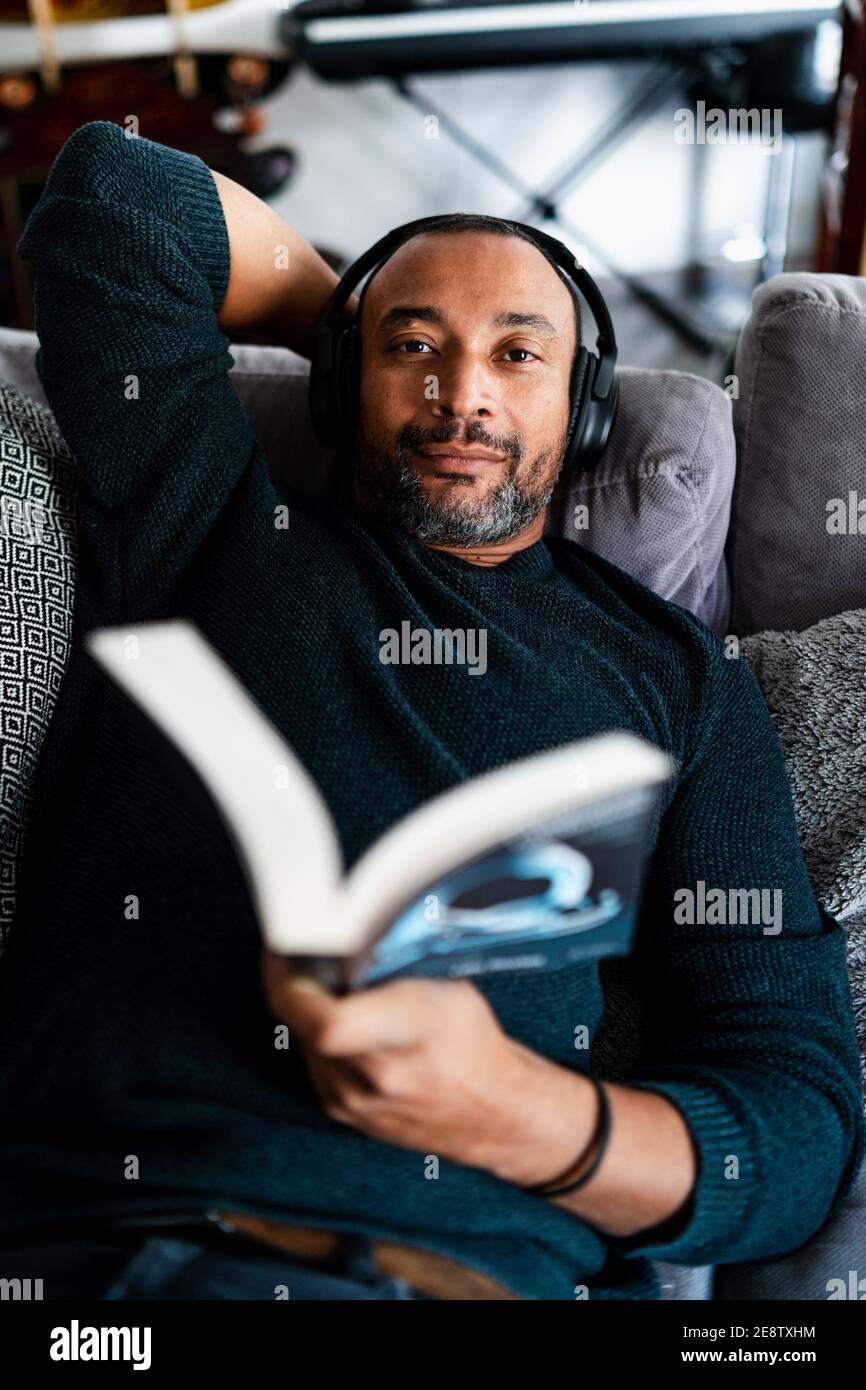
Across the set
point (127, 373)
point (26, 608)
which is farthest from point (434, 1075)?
point (127, 373)

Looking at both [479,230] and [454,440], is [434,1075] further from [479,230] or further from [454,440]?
[479,230]

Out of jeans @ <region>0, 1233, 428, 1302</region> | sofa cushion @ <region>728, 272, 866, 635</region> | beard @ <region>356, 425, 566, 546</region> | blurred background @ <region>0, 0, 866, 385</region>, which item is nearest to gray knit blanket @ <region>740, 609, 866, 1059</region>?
sofa cushion @ <region>728, 272, 866, 635</region>

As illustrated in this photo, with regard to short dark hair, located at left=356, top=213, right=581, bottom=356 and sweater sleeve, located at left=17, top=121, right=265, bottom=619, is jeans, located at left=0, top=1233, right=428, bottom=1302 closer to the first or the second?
sweater sleeve, located at left=17, top=121, right=265, bottom=619

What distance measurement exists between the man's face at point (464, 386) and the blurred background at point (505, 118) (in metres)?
2.18

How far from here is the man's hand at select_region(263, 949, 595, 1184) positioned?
553 mm

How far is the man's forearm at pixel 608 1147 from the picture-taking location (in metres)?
0.68

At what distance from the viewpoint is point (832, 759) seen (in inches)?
39.9

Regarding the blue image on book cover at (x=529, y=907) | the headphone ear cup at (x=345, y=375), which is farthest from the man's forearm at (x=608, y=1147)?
the headphone ear cup at (x=345, y=375)

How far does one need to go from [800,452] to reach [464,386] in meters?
0.37

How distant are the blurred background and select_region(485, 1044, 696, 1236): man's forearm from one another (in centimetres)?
271

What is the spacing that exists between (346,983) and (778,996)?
439 mm

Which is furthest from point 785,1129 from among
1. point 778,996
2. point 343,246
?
point 343,246

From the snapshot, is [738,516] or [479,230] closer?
[479,230]

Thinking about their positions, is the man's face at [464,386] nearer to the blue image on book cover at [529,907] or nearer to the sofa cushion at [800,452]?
the sofa cushion at [800,452]
